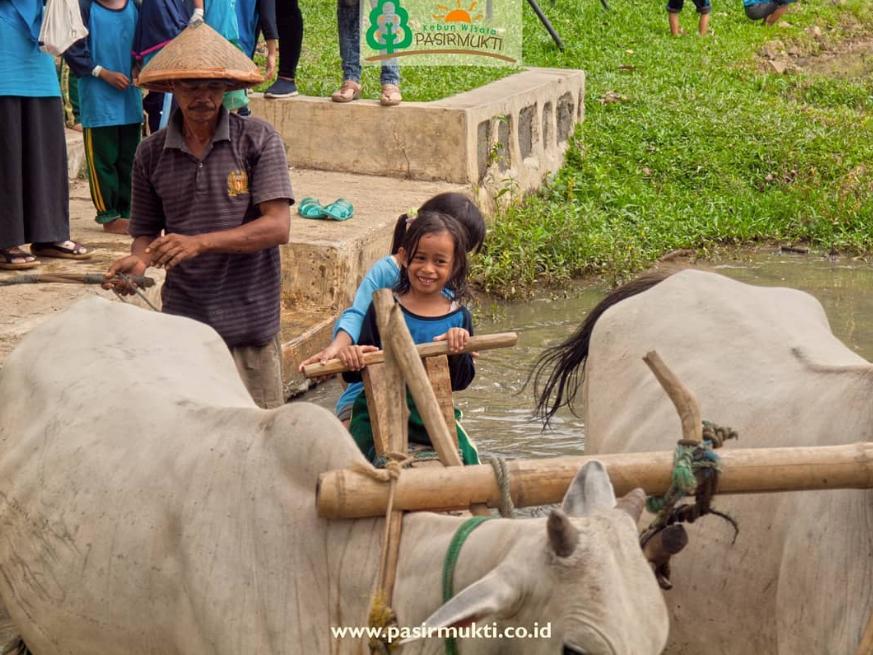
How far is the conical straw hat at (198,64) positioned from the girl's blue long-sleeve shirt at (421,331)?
33.4 inches

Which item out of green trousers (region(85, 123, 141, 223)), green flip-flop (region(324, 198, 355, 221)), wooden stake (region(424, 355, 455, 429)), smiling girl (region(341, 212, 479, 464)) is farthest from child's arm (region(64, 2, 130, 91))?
wooden stake (region(424, 355, 455, 429))

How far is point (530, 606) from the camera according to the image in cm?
245

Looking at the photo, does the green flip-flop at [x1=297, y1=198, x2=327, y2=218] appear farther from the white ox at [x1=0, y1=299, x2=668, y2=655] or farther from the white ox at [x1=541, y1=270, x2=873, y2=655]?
the white ox at [x1=0, y1=299, x2=668, y2=655]

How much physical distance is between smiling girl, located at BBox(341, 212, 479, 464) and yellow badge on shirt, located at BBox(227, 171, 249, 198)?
1.76 ft

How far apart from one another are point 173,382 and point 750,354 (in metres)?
1.64

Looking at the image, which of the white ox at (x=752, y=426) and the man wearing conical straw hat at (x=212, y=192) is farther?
the man wearing conical straw hat at (x=212, y=192)

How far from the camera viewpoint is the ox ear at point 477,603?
2.33m

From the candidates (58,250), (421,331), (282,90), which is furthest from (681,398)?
(282,90)

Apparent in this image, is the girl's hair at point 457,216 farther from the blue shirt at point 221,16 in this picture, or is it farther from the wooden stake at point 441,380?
the blue shirt at point 221,16

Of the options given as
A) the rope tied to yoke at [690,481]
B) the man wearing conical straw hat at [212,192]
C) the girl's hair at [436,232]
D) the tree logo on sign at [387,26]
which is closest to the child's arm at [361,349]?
the girl's hair at [436,232]

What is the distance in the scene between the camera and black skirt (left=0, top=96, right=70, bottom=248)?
6.09 meters

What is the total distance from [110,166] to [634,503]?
544 cm

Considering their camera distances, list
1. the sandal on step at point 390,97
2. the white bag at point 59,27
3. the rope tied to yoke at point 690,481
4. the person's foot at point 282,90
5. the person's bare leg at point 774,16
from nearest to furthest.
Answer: the rope tied to yoke at point 690,481
the white bag at point 59,27
the sandal on step at point 390,97
the person's foot at point 282,90
the person's bare leg at point 774,16

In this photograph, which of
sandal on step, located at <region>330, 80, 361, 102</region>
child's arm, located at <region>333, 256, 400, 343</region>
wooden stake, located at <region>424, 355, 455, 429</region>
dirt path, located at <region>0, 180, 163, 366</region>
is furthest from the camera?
sandal on step, located at <region>330, 80, 361, 102</region>
